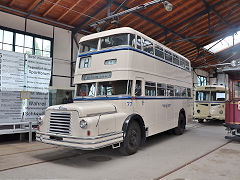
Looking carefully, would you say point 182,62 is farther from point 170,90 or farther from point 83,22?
point 83,22

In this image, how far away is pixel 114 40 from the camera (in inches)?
255

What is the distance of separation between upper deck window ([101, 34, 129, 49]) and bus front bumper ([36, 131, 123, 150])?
2718mm

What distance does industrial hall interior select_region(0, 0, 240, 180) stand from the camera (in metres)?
4.91

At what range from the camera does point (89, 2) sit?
11.6 meters

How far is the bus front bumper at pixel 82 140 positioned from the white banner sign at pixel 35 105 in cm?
266

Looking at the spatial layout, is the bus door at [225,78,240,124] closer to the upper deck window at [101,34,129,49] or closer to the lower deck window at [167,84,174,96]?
the lower deck window at [167,84,174,96]

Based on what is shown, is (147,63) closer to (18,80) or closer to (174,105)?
(174,105)

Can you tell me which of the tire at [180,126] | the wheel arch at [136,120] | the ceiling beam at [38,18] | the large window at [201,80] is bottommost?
the tire at [180,126]

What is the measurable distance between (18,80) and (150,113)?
501cm

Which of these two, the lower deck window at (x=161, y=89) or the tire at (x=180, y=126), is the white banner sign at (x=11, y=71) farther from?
the tire at (x=180, y=126)

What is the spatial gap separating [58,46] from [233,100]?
10595 millimetres

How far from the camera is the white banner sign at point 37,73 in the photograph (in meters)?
8.10

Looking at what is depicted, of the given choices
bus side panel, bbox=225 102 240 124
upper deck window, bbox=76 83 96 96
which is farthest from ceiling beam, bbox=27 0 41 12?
bus side panel, bbox=225 102 240 124

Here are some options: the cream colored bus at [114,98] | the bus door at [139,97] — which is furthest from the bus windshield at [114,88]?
the bus door at [139,97]
